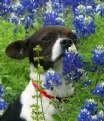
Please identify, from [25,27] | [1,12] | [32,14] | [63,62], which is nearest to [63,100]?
[63,62]

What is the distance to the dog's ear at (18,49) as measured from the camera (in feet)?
16.9

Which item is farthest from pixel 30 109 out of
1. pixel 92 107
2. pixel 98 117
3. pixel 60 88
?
pixel 98 117

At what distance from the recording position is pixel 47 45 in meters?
5.04

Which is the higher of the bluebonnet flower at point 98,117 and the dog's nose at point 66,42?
the dog's nose at point 66,42

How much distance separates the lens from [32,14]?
8117 millimetres

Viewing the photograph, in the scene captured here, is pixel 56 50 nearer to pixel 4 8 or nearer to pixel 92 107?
pixel 92 107

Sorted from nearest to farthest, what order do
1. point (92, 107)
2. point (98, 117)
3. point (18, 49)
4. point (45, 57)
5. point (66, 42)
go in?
point (98, 117)
point (92, 107)
point (66, 42)
point (45, 57)
point (18, 49)

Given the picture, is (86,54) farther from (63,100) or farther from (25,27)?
(25,27)

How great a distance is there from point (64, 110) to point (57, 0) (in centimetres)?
443

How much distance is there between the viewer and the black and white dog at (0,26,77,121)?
4.92 m

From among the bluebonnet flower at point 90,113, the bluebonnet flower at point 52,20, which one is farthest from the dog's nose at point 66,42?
the bluebonnet flower at point 52,20

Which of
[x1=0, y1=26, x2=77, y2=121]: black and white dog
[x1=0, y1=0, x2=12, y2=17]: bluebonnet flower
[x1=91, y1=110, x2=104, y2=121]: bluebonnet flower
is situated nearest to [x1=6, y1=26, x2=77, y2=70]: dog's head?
[x1=0, y1=26, x2=77, y2=121]: black and white dog

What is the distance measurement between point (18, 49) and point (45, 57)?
35 centimetres

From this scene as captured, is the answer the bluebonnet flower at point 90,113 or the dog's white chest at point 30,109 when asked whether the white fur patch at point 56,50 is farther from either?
the bluebonnet flower at point 90,113
